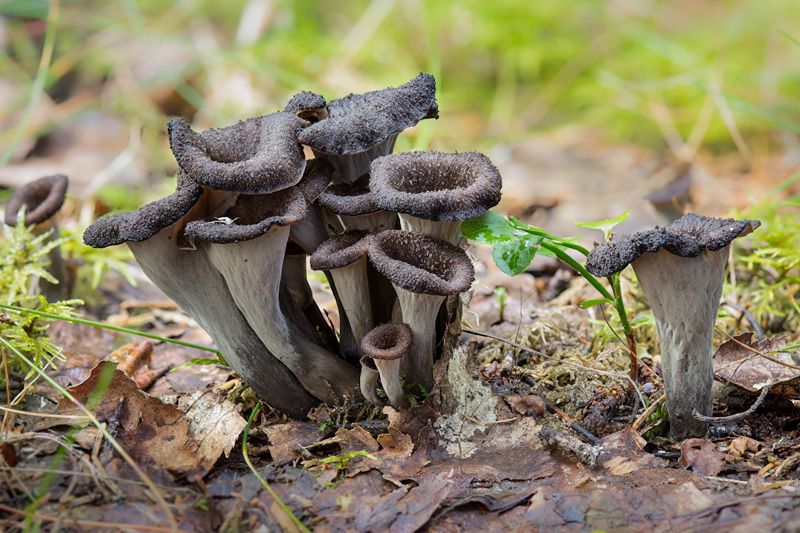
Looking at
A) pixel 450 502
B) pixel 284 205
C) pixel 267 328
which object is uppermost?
pixel 284 205

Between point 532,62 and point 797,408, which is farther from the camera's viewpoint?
point 532,62

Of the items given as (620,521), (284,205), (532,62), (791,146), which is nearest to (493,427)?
(620,521)

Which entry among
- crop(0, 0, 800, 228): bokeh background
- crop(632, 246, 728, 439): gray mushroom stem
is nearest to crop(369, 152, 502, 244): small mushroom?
crop(632, 246, 728, 439): gray mushroom stem

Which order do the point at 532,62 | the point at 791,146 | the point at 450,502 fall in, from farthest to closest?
the point at 532,62, the point at 791,146, the point at 450,502

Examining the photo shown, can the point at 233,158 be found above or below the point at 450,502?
above

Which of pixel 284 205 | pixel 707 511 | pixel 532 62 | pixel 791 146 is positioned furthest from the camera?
pixel 532 62

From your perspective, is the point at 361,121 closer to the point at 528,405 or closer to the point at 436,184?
the point at 436,184

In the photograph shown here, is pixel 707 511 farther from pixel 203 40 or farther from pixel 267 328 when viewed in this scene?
pixel 203 40

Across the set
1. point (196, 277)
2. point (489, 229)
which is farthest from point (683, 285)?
point (196, 277)
